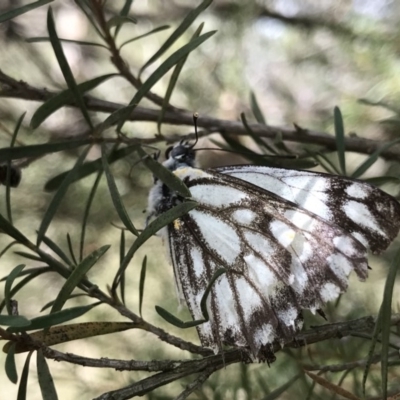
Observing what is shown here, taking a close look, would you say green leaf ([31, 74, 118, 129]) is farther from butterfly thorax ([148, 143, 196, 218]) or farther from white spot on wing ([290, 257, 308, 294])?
white spot on wing ([290, 257, 308, 294])

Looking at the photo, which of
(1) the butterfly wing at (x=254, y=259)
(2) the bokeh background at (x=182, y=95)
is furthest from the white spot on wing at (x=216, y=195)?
(2) the bokeh background at (x=182, y=95)

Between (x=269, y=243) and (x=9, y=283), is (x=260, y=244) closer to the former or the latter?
(x=269, y=243)

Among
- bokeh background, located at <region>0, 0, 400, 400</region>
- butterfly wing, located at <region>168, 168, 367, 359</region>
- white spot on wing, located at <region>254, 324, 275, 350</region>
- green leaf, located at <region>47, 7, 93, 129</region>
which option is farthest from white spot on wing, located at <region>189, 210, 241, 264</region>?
bokeh background, located at <region>0, 0, 400, 400</region>

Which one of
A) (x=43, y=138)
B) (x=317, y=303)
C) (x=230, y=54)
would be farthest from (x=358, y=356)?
(x=230, y=54)

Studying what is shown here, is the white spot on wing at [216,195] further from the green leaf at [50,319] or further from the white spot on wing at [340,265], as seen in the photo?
the green leaf at [50,319]

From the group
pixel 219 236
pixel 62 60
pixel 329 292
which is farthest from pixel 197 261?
pixel 62 60

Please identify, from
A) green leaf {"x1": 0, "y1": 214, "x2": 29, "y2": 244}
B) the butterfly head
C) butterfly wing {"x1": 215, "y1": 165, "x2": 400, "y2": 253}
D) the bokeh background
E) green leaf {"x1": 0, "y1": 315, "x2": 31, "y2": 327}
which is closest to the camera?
green leaf {"x1": 0, "y1": 315, "x2": 31, "y2": 327}

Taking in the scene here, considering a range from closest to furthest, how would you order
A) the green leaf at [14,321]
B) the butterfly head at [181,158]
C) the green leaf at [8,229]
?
the green leaf at [14,321]
the green leaf at [8,229]
the butterfly head at [181,158]
